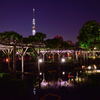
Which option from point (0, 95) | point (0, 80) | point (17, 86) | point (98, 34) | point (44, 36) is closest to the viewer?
point (0, 95)

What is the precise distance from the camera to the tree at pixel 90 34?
5131 centimetres

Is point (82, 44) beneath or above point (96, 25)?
beneath

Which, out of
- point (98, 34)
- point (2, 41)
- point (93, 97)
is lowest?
point (93, 97)

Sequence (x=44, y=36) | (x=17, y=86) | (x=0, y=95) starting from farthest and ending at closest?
(x=44, y=36)
(x=17, y=86)
(x=0, y=95)

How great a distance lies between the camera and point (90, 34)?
51.7 m

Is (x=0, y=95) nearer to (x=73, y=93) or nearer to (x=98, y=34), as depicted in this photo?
(x=73, y=93)

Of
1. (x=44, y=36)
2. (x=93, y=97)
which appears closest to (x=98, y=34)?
(x=44, y=36)

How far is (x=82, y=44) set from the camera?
175 ft

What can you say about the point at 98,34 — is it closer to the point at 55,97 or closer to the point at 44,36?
the point at 44,36

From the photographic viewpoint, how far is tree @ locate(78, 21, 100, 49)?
51.3 metres

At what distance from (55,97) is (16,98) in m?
2.31

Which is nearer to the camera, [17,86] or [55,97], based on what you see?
[55,97]

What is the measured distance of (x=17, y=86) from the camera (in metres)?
16.7

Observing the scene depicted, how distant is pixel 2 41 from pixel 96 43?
37808 millimetres
